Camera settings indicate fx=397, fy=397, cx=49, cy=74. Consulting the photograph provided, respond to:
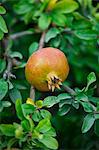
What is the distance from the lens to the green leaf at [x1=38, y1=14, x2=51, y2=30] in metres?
1.47

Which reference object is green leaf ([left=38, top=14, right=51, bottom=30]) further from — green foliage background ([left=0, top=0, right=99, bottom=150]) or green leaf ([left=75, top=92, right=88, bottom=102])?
green leaf ([left=75, top=92, right=88, bottom=102])

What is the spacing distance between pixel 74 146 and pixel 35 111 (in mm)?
719

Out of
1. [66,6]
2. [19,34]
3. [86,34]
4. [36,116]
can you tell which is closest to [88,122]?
[36,116]

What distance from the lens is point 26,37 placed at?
1.70 metres

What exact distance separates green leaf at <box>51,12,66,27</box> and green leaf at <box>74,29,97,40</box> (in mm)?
62

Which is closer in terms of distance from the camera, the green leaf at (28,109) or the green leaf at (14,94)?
the green leaf at (28,109)

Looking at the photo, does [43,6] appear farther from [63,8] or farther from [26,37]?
[26,37]

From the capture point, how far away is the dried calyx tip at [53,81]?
113 centimetres

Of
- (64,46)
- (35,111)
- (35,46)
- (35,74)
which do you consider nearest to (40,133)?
(35,111)

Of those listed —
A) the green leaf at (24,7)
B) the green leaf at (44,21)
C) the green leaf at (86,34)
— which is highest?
the green leaf at (24,7)

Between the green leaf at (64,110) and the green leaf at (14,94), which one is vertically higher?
the green leaf at (14,94)

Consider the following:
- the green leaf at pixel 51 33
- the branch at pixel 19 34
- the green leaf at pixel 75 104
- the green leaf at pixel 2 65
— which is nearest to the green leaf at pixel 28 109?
the green leaf at pixel 75 104

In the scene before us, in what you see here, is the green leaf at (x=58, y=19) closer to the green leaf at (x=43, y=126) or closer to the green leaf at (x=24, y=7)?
the green leaf at (x=24, y=7)

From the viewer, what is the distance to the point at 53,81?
1.14 meters
